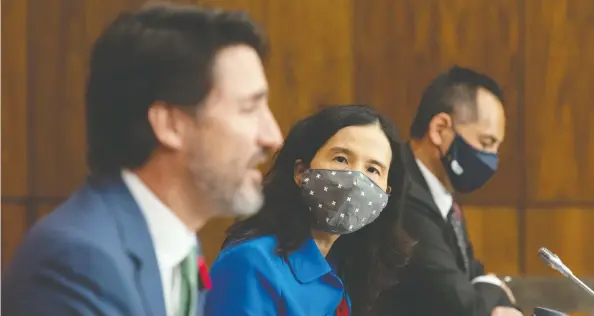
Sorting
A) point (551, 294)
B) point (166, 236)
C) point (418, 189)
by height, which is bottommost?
point (551, 294)

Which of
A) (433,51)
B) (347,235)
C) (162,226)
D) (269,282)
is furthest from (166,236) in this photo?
(433,51)

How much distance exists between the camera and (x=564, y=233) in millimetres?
4191

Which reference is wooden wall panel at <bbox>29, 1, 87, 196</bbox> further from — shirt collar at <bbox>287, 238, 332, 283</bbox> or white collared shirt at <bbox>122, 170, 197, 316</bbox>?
white collared shirt at <bbox>122, 170, 197, 316</bbox>

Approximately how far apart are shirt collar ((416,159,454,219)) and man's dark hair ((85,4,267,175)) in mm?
1707

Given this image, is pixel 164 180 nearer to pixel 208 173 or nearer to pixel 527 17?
pixel 208 173

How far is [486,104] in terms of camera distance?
117 inches

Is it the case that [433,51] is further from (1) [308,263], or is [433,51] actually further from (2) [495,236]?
(1) [308,263]

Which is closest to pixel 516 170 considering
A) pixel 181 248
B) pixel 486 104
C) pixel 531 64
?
pixel 531 64

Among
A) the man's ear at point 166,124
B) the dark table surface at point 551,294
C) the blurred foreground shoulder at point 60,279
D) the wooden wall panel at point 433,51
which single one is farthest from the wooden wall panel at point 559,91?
the blurred foreground shoulder at point 60,279

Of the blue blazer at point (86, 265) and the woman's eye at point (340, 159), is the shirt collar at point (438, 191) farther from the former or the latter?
the blue blazer at point (86, 265)

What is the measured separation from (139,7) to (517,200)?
324 centimetres

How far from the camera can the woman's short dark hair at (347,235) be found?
1.99m

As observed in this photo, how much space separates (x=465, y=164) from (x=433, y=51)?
48.9 inches

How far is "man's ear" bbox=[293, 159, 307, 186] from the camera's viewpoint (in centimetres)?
203
